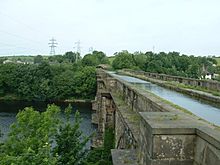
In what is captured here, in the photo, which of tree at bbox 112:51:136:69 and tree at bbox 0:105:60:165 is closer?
tree at bbox 0:105:60:165

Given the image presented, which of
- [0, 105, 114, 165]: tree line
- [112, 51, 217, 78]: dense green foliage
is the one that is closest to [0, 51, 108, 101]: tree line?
[112, 51, 217, 78]: dense green foliage

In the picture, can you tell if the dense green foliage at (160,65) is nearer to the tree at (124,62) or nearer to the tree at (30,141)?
the tree at (124,62)

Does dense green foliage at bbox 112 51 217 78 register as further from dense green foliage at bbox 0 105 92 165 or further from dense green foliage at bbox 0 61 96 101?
dense green foliage at bbox 0 105 92 165

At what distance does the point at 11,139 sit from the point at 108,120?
32.6ft

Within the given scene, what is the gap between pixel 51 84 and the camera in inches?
2655

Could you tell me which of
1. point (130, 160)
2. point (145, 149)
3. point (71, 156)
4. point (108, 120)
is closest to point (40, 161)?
point (71, 156)

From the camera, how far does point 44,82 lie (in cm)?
6600

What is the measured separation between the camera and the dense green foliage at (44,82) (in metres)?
65.4

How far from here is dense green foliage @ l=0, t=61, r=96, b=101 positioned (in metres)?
65.4

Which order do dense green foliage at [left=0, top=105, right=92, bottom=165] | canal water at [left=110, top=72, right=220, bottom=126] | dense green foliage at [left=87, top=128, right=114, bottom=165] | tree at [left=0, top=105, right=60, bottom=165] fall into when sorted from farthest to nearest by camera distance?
dense green foliage at [left=87, top=128, right=114, bottom=165], dense green foliage at [left=0, top=105, right=92, bottom=165], tree at [left=0, top=105, right=60, bottom=165], canal water at [left=110, top=72, right=220, bottom=126]

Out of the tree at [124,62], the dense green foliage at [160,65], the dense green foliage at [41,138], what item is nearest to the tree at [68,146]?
the dense green foliage at [41,138]

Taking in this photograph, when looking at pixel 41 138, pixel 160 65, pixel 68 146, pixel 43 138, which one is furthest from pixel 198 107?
pixel 160 65

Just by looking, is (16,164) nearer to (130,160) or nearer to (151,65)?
(130,160)

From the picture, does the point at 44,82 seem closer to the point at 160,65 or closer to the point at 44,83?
the point at 44,83
